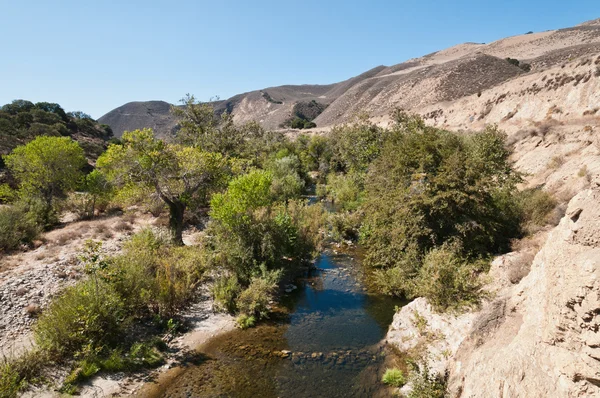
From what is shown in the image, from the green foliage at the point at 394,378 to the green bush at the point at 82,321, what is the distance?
8.49 m

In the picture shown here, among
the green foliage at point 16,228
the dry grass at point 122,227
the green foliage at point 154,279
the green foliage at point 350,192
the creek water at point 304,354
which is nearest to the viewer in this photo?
the creek water at point 304,354

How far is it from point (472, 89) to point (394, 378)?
236 feet

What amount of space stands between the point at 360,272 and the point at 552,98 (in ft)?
113

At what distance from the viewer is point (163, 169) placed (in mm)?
17125

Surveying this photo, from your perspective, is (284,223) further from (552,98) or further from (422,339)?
(552,98)

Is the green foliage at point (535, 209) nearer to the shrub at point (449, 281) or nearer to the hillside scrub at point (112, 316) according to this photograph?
the shrub at point (449, 281)

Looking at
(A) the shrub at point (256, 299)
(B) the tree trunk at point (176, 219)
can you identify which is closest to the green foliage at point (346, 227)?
(A) the shrub at point (256, 299)

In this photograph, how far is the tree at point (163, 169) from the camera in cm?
1656

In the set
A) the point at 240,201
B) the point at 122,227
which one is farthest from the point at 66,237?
the point at 240,201

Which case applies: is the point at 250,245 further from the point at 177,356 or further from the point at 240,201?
the point at 177,356

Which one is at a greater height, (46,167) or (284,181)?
(46,167)

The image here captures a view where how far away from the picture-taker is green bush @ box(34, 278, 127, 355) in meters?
9.45

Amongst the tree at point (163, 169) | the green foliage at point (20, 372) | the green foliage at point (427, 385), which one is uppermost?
the tree at point (163, 169)

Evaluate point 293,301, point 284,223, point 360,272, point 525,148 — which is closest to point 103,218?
point 284,223
